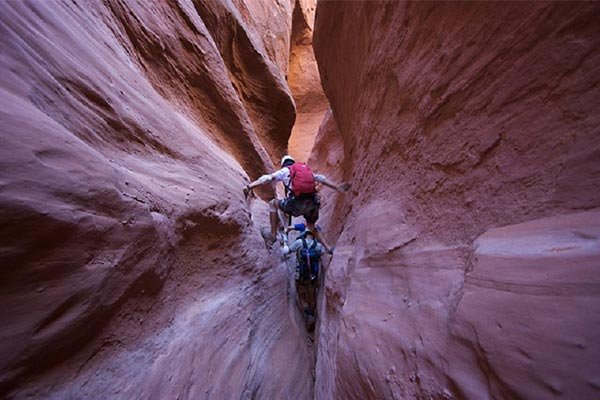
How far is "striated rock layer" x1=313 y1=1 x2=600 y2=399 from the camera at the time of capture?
99 centimetres

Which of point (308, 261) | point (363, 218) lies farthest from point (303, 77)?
point (363, 218)

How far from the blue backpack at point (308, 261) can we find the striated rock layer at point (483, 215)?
2.81 m

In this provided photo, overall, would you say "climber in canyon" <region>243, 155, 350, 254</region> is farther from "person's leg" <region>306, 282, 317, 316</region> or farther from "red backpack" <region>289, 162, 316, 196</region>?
"person's leg" <region>306, 282, 317, 316</region>

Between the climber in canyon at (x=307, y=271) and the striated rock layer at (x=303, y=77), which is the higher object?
the striated rock layer at (x=303, y=77)

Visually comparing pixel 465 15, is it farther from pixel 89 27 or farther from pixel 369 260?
pixel 89 27

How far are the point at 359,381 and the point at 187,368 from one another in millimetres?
1264

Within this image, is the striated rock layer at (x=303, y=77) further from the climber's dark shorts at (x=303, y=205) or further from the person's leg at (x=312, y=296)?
the climber's dark shorts at (x=303, y=205)

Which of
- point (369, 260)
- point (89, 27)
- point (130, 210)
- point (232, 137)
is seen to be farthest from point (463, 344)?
point (232, 137)

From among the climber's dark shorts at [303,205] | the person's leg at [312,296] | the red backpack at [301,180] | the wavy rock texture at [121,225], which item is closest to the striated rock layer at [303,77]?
the person's leg at [312,296]

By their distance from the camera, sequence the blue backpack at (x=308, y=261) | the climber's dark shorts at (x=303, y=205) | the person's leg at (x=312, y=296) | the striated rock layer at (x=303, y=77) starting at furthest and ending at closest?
the striated rock layer at (x=303, y=77)
the person's leg at (x=312, y=296)
the blue backpack at (x=308, y=261)
the climber's dark shorts at (x=303, y=205)

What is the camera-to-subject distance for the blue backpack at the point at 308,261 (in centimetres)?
555

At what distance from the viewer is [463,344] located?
1267 mm

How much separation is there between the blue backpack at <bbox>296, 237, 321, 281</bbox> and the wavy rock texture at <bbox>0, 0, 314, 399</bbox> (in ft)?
4.64

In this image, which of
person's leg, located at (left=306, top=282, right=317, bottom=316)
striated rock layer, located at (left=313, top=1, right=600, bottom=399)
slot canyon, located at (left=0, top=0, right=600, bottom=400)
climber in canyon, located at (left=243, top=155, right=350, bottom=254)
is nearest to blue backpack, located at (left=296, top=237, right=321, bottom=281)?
person's leg, located at (left=306, top=282, right=317, bottom=316)
